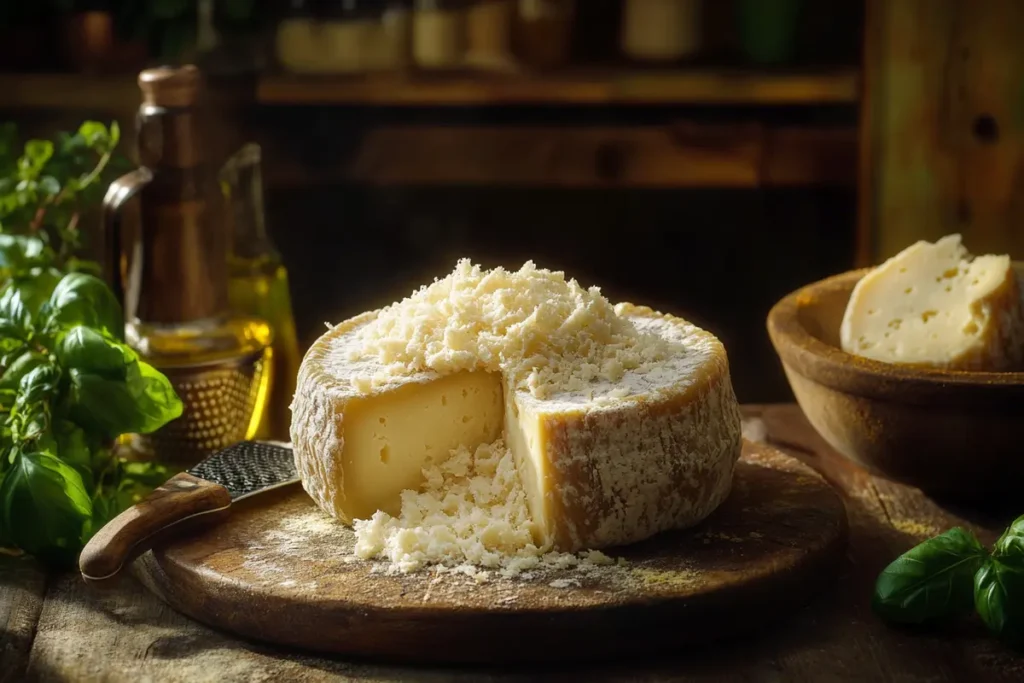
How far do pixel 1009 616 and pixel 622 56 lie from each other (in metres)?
1.88

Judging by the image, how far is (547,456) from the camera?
54.2 inches

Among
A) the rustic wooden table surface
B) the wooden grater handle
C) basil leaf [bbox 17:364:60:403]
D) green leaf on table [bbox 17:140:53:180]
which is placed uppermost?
green leaf on table [bbox 17:140:53:180]

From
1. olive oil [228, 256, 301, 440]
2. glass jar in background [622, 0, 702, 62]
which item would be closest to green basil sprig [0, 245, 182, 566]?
olive oil [228, 256, 301, 440]

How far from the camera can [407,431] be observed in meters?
1.49

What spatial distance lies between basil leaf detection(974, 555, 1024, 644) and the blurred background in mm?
1578

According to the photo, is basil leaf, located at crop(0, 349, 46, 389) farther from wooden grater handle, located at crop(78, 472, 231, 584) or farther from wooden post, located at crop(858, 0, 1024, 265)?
wooden post, located at crop(858, 0, 1024, 265)

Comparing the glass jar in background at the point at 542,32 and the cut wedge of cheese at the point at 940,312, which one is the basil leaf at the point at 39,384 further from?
the glass jar in background at the point at 542,32

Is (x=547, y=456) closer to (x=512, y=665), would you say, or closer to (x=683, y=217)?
(x=512, y=665)

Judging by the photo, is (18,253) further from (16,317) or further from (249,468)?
(249,468)

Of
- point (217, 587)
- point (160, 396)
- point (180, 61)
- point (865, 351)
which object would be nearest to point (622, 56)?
point (180, 61)

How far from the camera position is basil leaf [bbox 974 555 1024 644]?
1.24m

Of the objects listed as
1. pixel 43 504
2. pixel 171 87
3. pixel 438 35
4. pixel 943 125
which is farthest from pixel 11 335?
pixel 943 125

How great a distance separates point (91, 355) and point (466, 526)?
45 centimetres

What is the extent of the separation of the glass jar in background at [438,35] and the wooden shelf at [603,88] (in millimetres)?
75
